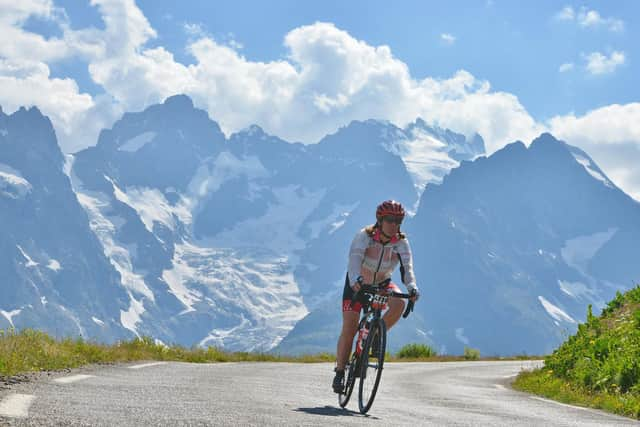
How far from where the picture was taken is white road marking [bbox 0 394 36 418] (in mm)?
6681

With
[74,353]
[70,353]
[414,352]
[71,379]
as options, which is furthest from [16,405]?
[414,352]

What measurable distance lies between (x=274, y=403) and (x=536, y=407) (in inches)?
205

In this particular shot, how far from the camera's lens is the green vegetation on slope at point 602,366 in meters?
14.2

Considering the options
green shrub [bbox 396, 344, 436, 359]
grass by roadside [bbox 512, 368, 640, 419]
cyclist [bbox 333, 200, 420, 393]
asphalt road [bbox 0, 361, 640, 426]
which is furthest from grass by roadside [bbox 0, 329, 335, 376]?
green shrub [bbox 396, 344, 436, 359]

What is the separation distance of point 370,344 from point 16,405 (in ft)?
14.0

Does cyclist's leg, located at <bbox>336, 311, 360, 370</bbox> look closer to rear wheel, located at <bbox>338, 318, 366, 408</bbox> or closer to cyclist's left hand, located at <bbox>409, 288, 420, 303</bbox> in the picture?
rear wheel, located at <bbox>338, 318, 366, 408</bbox>

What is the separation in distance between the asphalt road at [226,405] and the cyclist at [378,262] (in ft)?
3.22

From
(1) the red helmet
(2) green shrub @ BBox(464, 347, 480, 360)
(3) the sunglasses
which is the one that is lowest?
(2) green shrub @ BBox(464, 347, 480, 360)

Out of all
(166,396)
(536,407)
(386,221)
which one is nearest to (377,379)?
(386,221)

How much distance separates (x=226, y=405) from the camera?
29.6 feet

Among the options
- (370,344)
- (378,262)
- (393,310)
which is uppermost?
(378,262)

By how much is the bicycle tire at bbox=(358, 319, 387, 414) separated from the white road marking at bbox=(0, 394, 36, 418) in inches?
150

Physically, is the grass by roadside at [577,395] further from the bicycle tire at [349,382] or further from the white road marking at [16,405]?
the white road marking at [16,405]

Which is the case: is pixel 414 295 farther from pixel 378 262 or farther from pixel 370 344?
pixel 370 344
